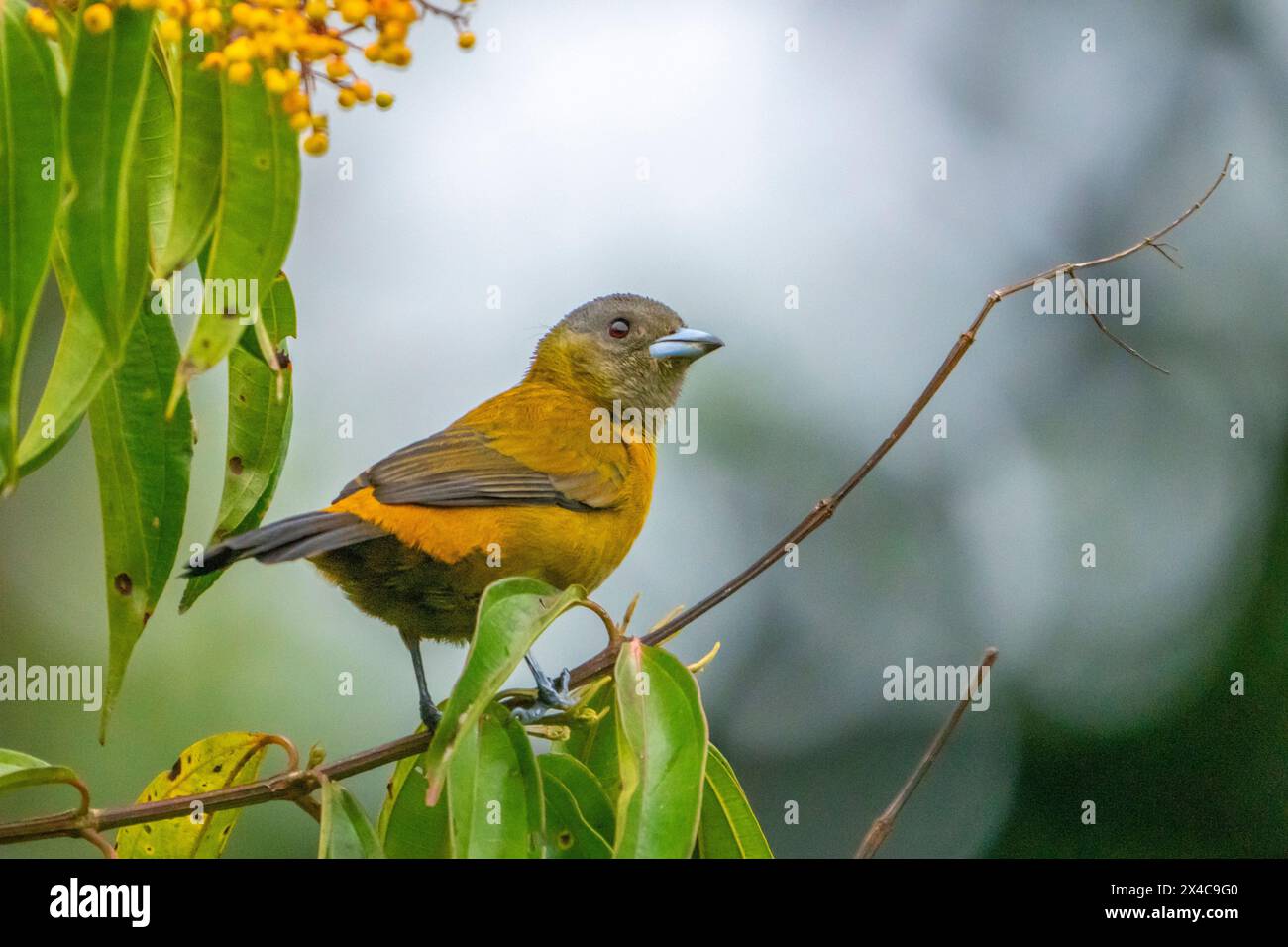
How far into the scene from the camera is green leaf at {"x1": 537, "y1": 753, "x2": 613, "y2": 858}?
2188 millimetres

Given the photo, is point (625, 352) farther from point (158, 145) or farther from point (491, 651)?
point (491, 651)

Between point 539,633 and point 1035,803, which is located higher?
point 539,633

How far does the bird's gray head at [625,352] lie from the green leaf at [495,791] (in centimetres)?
217

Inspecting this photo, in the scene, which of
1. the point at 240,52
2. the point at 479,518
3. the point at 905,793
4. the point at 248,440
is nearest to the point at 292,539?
the point at 248,440

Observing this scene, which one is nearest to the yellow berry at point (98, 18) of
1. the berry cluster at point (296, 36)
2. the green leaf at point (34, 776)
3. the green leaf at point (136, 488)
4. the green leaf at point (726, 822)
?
the berry cluster at point (296, 36)

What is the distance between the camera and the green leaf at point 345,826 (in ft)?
6.84

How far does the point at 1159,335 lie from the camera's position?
23.2ft

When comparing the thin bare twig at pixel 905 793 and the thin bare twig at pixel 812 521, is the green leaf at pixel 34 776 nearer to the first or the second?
the thin bare twig at pixel 812 521

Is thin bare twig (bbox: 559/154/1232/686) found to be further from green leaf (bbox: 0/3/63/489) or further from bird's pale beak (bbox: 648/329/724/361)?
bird's pale beak (bbox: 648/329/724/361)

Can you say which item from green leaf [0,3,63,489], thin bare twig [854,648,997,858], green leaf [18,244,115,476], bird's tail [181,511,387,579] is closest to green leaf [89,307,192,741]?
bird's tail [181,511,387,579]

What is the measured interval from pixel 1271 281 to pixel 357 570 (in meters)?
5.72

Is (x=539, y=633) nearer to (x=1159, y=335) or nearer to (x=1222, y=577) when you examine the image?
(x=1222, y=577)

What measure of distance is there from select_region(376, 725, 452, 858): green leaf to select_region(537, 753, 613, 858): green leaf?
19 cm

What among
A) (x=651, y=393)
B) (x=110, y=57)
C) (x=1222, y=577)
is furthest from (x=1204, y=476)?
(x=110, y=57)
